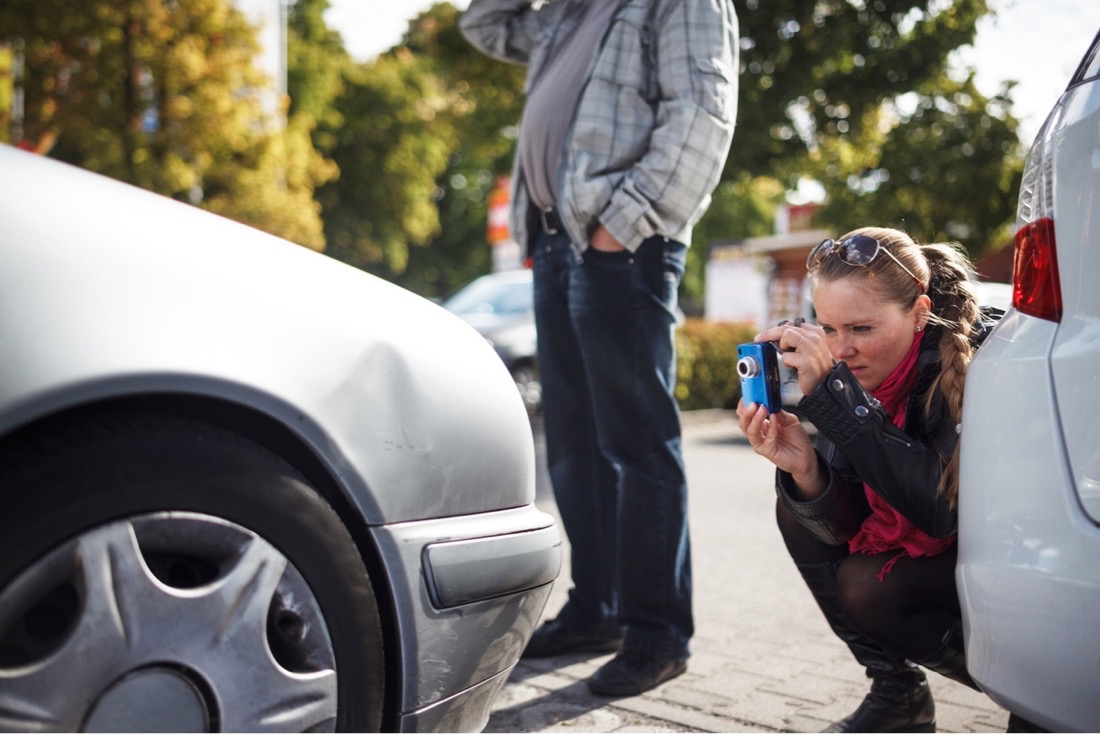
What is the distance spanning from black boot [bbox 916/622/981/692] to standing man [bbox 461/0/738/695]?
84cm

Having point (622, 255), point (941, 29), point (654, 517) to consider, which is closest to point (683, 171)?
point (622, 255)

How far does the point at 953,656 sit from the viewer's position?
2.17m

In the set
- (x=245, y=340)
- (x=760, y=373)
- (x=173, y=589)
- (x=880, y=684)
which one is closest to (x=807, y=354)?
(x=760, y=373)

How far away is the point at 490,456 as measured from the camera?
1864 mm

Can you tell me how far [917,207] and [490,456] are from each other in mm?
13255

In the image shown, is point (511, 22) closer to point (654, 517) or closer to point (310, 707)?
point (654, 517)

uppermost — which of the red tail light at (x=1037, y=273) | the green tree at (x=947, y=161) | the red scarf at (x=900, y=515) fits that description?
the green tree at (x=947, y=161)

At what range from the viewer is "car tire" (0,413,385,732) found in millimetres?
1399

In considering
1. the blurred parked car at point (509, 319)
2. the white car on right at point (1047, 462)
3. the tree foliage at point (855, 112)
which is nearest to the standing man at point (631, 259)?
the white car on right at point (1047, 462)

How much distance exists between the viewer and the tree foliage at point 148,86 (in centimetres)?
1380

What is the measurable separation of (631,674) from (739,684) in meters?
0.34

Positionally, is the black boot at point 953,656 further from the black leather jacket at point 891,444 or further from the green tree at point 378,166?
the green tree at point 378,166

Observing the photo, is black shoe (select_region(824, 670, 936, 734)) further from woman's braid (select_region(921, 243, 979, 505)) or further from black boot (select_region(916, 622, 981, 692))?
woman's braid (select_region(921, 243, 979, 505))

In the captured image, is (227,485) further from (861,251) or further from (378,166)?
(378,166)
